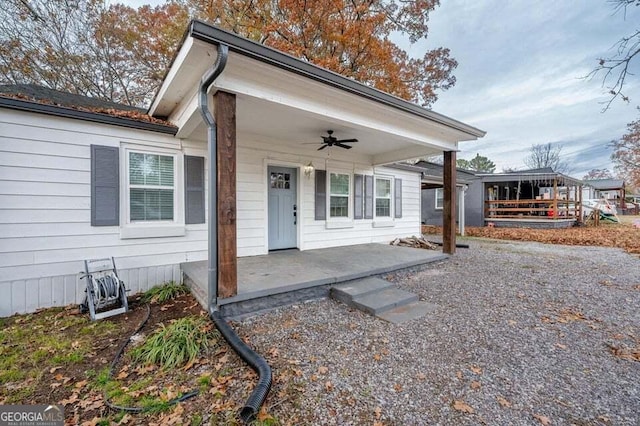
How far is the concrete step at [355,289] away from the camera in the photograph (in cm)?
369

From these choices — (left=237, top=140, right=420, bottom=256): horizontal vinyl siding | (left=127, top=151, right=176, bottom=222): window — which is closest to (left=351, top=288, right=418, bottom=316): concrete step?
(left=237, top=140, right=420, bottom=256): horizontal vinyl siding

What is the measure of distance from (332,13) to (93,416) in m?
11.1

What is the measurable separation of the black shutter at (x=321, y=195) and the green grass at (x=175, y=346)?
3.90 metres

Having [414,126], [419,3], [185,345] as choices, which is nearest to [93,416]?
[185,345]

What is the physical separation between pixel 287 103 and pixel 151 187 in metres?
2.70

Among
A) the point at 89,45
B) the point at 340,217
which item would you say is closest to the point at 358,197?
the point at 340,217

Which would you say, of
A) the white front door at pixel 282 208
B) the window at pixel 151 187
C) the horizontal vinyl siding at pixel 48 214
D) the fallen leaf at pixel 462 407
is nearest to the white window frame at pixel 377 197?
the white front door at pixel 282 208

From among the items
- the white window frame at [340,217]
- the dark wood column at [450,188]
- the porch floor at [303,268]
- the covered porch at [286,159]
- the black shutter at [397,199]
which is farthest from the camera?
the black shutter at [397,199]

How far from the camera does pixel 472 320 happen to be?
3174 millimetres

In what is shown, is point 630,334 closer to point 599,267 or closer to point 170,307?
point 599,267

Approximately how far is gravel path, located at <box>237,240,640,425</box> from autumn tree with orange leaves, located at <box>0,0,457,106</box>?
9.01m

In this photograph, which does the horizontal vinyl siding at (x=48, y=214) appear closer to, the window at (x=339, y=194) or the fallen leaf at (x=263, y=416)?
the fallen leaf at (x=263, y=416)

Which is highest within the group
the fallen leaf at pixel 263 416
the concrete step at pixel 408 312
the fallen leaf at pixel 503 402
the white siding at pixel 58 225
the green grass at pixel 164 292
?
the white siding at pixel 58 225

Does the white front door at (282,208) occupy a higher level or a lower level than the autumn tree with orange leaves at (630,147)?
lower
